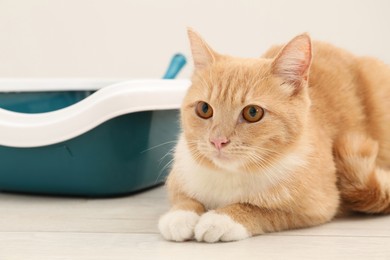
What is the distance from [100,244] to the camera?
1.18 metres

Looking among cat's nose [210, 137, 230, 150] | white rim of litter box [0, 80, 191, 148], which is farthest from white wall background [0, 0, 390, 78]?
cat's nose [210, 137, 230, 150]

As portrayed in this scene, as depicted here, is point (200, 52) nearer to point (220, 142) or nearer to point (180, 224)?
point (220, 142)

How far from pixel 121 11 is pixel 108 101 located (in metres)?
0.98

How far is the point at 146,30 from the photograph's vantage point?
2.46 m

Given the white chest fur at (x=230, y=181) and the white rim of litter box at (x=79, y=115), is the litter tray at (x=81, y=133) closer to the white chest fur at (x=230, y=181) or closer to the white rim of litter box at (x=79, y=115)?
the white rim of litter box at (x=79, y=115)

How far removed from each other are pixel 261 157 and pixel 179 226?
230mm

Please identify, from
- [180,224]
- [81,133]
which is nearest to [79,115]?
[81,133]

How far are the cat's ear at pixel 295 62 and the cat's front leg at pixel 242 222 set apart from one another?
0.94 ft

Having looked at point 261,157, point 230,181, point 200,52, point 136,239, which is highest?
point 200,52

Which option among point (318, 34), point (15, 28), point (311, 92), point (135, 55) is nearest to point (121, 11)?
point (135, 55)

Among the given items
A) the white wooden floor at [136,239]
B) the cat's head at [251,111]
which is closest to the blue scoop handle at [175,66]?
the white wooden floor at [136,239]

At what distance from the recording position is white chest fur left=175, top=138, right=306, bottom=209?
4.11ft

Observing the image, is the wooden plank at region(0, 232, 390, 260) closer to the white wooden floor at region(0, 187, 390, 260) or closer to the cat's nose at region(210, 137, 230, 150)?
the white wooden floor at region(0, 187, 390, 260)

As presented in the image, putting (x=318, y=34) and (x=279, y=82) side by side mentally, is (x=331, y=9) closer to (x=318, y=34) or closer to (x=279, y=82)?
(x=318, y=34)
